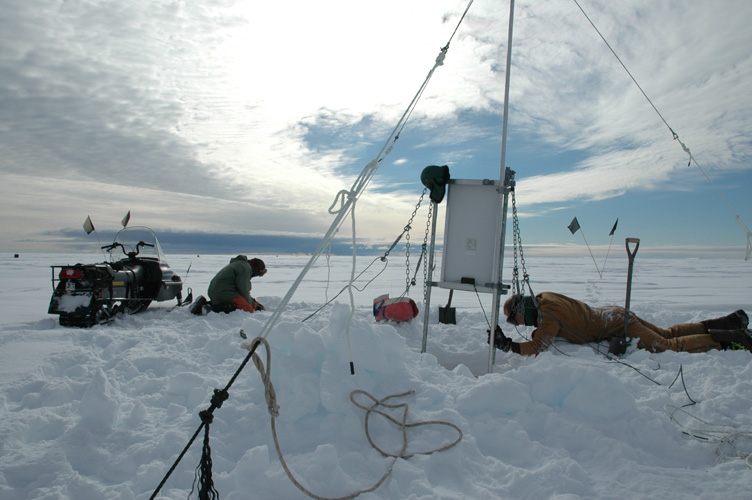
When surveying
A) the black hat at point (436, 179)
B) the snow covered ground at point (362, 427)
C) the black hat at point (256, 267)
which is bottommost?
the snow covered ground at point (362, 427)

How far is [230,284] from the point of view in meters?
8.07

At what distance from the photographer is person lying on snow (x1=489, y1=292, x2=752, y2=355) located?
502cm

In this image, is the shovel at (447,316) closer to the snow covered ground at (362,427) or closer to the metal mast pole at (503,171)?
the metal mast pole at (503,171)

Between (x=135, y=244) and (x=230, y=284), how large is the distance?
2.50 meters

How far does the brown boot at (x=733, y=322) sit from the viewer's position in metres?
5.23

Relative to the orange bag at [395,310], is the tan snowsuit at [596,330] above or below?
above

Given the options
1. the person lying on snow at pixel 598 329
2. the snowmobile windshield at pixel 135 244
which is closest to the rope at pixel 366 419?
the person lying on snow at pixel 598 329

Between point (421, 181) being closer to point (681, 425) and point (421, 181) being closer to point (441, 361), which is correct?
point (441, 361)

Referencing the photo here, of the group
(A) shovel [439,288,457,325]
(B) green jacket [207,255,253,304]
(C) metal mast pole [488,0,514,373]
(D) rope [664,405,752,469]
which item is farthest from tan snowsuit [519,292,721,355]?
(B) green jacket [207,255,253,304]

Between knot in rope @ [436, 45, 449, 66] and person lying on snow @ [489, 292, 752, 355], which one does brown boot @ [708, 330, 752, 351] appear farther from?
knot in rope @ [436, 45, 449, 66]

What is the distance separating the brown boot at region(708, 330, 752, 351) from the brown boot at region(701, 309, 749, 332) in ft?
0.60

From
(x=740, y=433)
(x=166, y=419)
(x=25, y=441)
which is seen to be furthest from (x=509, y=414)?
(x=25, y=441)

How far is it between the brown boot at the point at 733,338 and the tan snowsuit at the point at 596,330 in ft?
0.22

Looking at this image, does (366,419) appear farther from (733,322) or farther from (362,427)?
(733,322)
